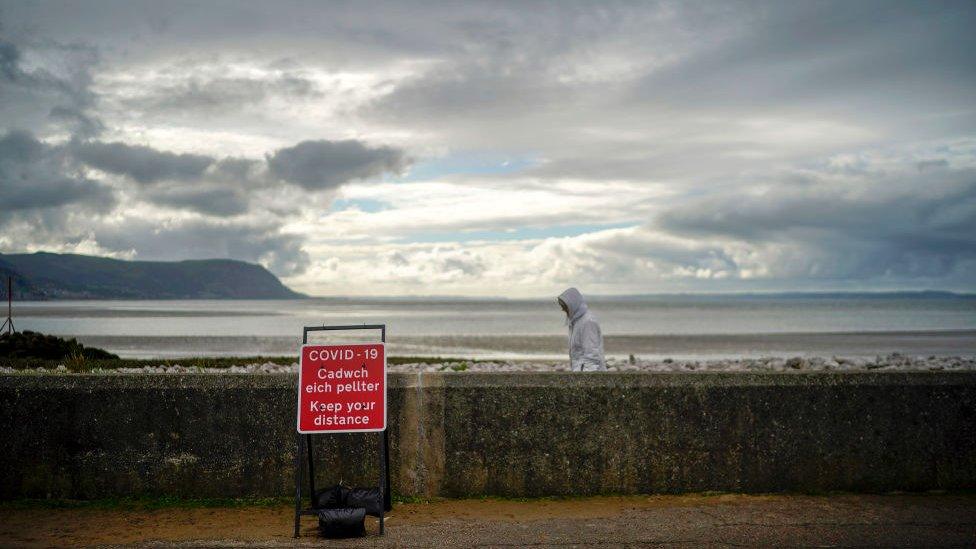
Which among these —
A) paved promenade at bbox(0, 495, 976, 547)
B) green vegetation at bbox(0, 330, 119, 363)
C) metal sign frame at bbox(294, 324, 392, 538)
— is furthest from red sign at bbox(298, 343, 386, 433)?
green vegetation at bbox(0, 330, 119, 363)

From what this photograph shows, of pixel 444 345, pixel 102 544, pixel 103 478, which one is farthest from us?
pixel 444 345

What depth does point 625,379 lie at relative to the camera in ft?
23.9

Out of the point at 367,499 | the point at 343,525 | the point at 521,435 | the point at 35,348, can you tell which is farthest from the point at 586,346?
the point at 35,348

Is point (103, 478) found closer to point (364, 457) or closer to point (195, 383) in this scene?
point (195, 383)

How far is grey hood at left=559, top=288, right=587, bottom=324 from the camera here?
953 cm

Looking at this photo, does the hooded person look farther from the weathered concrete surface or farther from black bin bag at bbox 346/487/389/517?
black bin bag at bbox 346/487/389/517

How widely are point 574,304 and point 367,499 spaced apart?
3959mm

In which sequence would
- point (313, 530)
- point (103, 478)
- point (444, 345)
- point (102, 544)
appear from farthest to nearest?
point (444, 345) → point (103, 478) → point (313, 530) → point (102, 544)

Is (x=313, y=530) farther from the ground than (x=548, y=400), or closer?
closer

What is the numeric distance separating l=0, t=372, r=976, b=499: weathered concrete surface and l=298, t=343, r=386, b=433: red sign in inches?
25.7

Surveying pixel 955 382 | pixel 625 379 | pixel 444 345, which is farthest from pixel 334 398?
pixel 444 345

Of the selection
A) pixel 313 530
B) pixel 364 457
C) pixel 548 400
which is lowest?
pixel 313 530

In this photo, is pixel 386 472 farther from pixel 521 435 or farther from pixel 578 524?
pixel 578 524

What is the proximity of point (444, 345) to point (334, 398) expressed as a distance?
3489 centimetres
